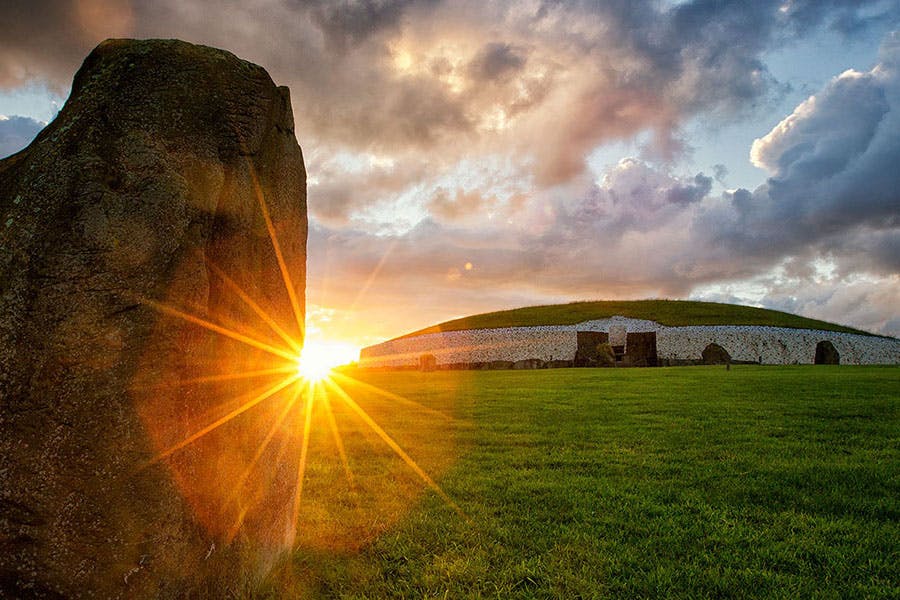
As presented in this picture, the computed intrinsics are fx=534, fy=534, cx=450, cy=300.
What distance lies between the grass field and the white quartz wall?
3000 cm

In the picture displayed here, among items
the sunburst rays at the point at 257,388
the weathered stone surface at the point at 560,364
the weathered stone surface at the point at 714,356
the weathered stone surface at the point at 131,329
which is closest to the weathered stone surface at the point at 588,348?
the weathered stone surface at the point at 560,364

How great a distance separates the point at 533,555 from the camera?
432 cm

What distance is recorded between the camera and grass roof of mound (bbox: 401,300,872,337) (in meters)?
50.2

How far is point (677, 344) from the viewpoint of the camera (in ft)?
137

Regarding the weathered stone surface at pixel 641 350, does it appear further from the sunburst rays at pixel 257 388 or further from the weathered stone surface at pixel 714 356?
the sunburst rays at pixel 257 388

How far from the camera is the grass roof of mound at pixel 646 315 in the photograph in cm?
5022

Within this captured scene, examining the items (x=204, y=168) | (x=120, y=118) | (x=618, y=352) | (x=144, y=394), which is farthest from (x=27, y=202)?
(x=618, y=352)

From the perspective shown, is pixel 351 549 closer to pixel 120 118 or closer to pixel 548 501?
pixel 548 501

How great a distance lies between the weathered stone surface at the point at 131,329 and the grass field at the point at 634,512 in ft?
4.11

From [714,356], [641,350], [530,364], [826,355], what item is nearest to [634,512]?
[530,364]

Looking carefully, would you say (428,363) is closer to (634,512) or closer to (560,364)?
→ (560,364)

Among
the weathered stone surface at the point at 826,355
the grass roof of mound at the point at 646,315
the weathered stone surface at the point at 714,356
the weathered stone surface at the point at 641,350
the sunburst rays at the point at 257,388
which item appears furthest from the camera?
the grass roof of mound at the point at 646,315

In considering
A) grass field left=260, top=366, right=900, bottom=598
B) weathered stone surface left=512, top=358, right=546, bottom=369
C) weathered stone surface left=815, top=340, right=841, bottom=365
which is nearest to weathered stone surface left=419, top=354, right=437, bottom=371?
weathered stone surface left=512, top=358, right=546, bottom=369

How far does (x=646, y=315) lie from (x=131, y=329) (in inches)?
2186
